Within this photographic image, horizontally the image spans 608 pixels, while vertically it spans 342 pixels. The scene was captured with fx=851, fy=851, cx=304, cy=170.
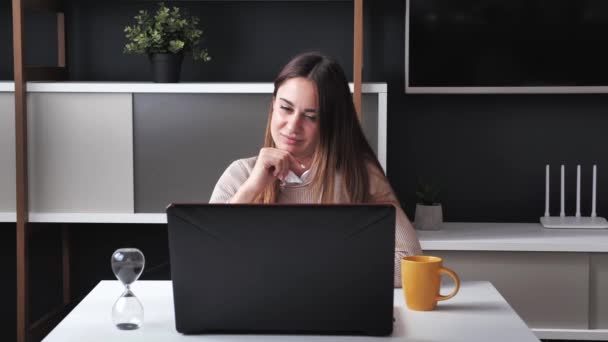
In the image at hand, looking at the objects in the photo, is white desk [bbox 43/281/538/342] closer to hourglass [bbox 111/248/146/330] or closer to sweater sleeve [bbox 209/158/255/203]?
hourglass [bbox 111/248/146/330]

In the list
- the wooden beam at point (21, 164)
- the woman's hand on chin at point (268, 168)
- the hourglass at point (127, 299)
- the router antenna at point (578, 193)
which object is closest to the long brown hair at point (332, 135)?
the woman's hand on chin at point (268, 168)

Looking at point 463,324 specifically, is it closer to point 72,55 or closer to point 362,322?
point 362,322

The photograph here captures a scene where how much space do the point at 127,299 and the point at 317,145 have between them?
79 cm

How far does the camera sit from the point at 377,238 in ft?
4.59

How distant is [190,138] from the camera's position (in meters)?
3.15

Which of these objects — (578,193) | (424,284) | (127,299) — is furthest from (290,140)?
(578,193)

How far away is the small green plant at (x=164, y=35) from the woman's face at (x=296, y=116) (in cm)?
109

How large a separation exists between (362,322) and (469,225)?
79.7 inches

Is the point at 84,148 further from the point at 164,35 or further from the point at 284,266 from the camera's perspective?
the point at 284,266

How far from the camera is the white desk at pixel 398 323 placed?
1.46 metres

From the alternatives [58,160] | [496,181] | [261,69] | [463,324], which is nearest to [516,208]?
[496,181]

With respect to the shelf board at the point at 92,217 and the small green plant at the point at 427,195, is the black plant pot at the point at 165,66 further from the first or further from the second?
the small green plant at the point at 427,195

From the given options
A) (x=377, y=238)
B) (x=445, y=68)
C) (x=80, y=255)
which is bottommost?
(x=80, y=255)

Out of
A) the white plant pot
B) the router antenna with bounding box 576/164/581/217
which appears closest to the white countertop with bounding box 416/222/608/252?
the white plant pot
